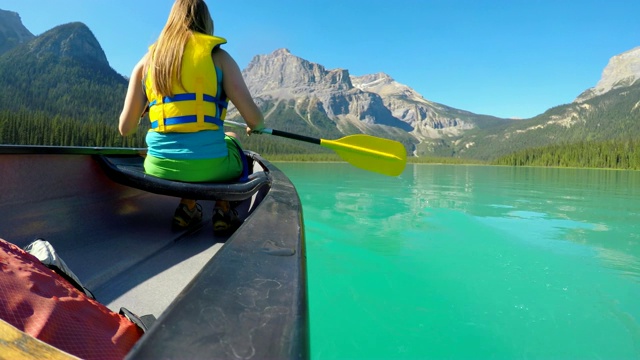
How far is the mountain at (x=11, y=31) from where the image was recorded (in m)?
158

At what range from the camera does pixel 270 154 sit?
109938 millimetres

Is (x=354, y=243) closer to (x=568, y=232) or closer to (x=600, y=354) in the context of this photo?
(x=600, y=354)

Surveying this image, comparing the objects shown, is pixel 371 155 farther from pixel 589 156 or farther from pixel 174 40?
pixel 589 156

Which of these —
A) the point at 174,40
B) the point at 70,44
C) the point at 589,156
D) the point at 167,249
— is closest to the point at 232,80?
the point at 174,40

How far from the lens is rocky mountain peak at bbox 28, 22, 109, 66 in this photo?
141100mm

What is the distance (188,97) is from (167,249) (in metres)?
1.01

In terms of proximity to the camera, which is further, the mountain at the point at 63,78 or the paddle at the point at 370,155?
the mountain at the point at 63,78

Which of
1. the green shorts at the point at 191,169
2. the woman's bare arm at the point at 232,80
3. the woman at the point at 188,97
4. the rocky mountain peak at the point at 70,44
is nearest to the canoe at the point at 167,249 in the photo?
the green shorts at the point at 191,169

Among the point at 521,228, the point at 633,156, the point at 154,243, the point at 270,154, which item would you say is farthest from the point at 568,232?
the point at 270,154

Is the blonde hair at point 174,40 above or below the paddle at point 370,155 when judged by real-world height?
above

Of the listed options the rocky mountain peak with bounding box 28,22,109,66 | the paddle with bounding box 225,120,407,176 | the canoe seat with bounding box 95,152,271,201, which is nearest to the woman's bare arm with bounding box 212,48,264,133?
the canoe seat with bounding box 95,152,271,201

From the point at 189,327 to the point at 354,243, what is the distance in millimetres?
5121

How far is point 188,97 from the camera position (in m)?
2.41

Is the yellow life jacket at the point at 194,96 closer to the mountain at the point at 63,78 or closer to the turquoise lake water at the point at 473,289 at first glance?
the turquoise lake water at the point at 473,289
